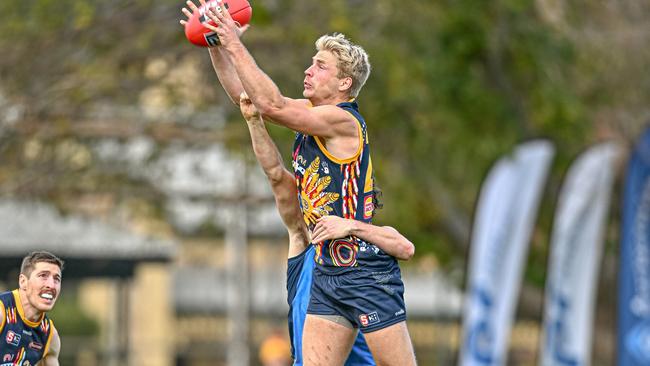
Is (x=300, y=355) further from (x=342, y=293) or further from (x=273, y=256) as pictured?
(x=273, y=256)

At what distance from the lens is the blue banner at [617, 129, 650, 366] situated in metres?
20.0

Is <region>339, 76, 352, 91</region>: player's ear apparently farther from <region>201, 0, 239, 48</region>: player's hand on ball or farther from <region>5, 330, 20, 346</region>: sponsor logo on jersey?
<region>5, 330, 20, 346</region>: sponsor logo on jersey

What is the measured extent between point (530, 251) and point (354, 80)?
20803 millimetres

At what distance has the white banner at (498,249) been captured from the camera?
2080cm

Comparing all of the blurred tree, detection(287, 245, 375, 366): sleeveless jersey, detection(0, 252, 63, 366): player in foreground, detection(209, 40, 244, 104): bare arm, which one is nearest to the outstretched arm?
detection(209, 40, 244, 104): bare arm

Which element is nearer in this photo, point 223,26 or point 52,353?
point 223,26

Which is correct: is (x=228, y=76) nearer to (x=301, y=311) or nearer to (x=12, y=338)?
(x=301, y=311)

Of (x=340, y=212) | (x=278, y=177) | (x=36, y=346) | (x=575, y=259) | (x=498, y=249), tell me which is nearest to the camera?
(x=36, y=346)

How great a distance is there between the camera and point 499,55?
2570 centimetres

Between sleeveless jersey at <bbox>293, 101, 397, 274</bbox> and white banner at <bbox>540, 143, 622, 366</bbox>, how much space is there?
12962 mm

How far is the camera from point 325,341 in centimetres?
853

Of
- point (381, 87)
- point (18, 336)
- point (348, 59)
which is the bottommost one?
point (18, 336)

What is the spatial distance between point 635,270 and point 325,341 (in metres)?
12.3

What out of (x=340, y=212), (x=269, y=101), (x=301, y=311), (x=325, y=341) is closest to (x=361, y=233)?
(x=340, y=212)
